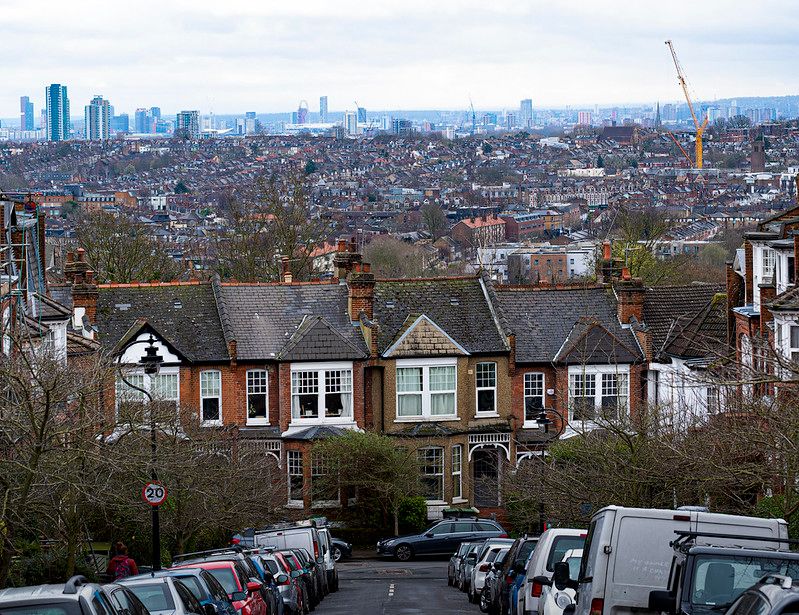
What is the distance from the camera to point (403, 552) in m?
51.6

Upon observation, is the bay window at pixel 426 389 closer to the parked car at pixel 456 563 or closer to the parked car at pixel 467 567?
the parked car at pixel 456 563

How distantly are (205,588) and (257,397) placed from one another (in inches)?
1290

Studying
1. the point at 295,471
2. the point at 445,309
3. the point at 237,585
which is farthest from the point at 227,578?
the point at 445,309

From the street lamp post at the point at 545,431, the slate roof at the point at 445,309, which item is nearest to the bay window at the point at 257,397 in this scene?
the slate roof at the point at 445,309

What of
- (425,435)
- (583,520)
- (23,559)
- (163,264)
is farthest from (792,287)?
(163,264)

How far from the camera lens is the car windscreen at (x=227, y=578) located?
24.9m

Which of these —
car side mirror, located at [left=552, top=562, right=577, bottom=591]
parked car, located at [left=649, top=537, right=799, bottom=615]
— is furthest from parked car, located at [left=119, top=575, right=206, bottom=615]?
parked car, located at [left=649, top=537, right=799, bottom=615]

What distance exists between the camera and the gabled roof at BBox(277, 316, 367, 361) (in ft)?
181

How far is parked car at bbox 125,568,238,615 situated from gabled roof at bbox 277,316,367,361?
31459 mm

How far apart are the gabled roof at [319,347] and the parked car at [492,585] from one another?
70.3 ft

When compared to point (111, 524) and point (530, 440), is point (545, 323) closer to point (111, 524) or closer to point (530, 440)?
point (530, 440)

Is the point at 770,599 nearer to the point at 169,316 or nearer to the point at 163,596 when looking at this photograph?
the point at 163,596

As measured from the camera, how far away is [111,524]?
3631cm

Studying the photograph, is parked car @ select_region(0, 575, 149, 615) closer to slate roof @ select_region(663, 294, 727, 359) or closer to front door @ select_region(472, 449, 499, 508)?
slate roof @ select_region(663, 294, 727, 359)
